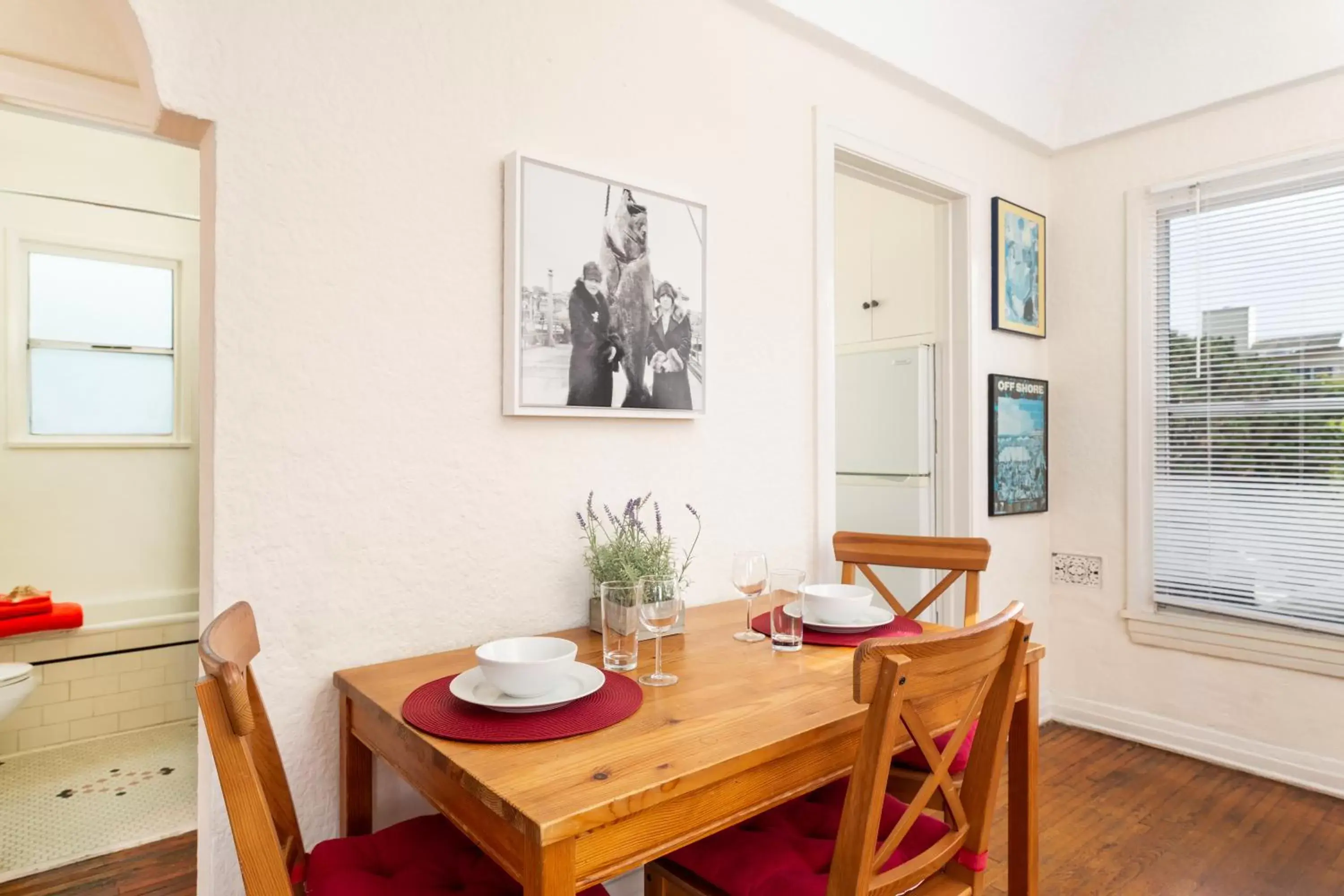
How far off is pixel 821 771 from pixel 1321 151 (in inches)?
116

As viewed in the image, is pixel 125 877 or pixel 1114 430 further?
pixel 1114 430

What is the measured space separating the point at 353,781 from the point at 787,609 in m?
0.92

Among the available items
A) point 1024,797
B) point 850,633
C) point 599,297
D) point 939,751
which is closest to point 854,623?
point 850,633

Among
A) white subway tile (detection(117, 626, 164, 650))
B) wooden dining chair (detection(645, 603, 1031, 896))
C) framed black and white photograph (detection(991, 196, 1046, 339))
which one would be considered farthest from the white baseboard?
white subway tile (detection(117, 626, 164, 650))

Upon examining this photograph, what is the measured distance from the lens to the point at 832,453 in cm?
243

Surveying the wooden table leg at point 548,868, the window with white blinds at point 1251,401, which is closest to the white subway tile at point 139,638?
the wooden table leg at point 548,868

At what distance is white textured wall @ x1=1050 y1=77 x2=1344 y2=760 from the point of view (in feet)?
9.04

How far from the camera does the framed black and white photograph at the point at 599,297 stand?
5.56ft

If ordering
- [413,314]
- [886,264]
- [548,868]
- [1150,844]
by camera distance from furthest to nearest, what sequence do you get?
1. [886,264]
2. [1150,844]
3. [413,314]
4. [548,868]

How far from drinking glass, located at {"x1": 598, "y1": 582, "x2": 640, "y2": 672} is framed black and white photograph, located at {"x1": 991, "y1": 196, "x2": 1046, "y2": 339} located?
2319 mm

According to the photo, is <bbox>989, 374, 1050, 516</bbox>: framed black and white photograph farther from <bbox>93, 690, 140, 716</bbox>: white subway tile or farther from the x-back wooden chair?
<bbox>93, 690, 140, 716</bbox>: white subway tile

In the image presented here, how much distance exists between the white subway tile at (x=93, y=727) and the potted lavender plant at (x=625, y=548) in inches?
99.4

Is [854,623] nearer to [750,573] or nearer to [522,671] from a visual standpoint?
[750,573]

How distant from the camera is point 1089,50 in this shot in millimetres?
3184
